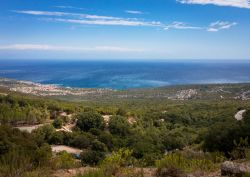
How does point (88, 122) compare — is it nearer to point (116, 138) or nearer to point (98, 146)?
point (116, 138)

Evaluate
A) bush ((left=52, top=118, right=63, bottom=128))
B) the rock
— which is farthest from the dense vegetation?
the rock

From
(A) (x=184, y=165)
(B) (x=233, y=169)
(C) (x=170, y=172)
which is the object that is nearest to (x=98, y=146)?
(A) (x=184, y=165)

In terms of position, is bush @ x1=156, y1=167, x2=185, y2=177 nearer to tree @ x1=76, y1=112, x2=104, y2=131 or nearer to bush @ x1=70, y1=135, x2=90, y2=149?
bush @ x1=70, y1=135, x2=90, y2=149

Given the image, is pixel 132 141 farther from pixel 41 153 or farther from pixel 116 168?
pixel 116 168

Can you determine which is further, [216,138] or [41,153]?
[216,138]

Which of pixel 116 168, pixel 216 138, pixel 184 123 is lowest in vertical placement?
pixel 184 123

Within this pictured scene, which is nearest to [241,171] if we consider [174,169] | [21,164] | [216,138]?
[174,169]

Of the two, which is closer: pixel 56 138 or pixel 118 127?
pixel 56 138

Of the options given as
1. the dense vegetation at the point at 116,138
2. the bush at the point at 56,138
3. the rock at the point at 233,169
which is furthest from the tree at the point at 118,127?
the rock at the point at 233,169
